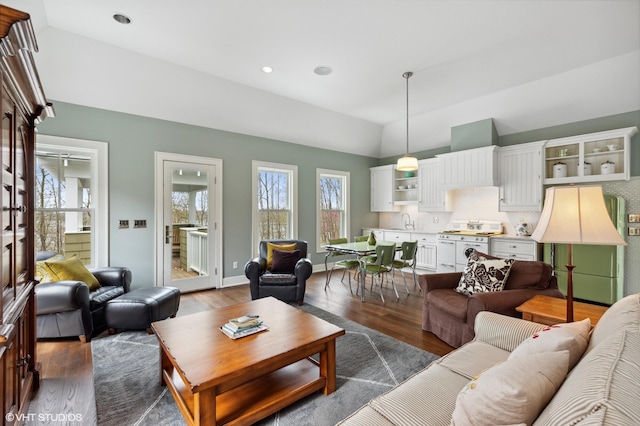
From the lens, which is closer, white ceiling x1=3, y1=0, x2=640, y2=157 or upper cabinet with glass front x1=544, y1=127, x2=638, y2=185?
white ceiling x1=3, y1=0, x2=640, y2=157

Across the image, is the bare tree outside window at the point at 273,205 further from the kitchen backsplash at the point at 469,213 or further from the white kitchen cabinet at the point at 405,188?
the kitchen backsplash at the point at 469,213

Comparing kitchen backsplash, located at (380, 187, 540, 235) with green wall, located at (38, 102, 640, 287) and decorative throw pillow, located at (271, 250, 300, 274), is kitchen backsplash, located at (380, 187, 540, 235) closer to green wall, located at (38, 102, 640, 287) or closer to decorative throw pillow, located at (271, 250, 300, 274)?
green wall, located at (38, 102, 640, 287)

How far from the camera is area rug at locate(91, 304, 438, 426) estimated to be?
1.87m

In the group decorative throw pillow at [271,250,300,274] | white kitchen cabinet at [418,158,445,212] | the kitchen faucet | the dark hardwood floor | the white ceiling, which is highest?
the white ceiling

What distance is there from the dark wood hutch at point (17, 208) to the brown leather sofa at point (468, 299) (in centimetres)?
294

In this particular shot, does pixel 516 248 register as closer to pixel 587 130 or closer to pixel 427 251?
pixel 427 251

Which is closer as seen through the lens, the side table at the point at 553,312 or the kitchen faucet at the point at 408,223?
the side table at the point at 553,312

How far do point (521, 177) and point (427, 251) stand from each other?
2.09 meters

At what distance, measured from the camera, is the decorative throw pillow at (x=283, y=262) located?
13.9 ft

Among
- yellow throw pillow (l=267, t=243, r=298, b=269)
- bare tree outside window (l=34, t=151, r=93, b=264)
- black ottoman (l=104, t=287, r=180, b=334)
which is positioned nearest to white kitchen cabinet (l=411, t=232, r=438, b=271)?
yellow throw pillow (l=267, t=243, r=298, b=269)

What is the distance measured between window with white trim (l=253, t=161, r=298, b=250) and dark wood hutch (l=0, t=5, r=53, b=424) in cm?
347

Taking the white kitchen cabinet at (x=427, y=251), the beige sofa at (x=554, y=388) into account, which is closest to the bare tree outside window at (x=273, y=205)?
the white kitchen cabinet at (x=427, y=251)

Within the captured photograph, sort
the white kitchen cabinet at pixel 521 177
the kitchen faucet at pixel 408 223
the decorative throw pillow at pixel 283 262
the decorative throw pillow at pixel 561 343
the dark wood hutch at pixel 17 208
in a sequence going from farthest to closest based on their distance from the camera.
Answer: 1. the kitchen faucet at pixel 408 223
2. the white kitchen cabinet at pixel 521 177
3. the decorative throw pillow at pixel 283 262
4. the dark wood hutch at pixel 17 208
5. the decorative throw pillow at pixel 561 343

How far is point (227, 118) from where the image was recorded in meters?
4.86
